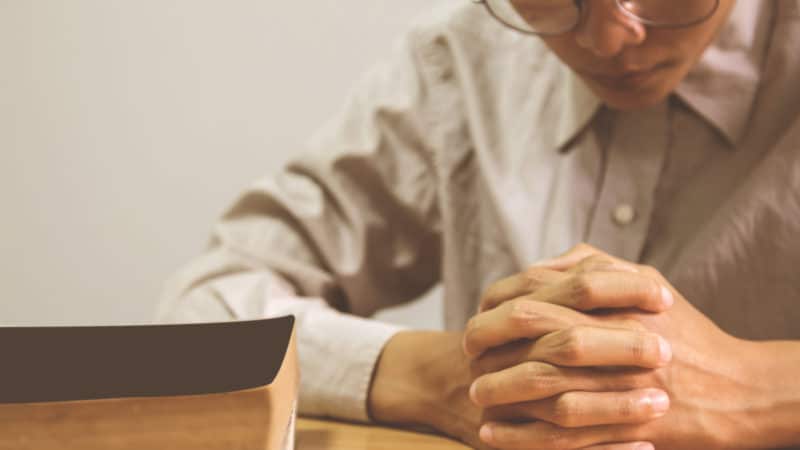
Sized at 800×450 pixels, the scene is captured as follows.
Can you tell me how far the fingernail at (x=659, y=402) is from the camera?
60 cm

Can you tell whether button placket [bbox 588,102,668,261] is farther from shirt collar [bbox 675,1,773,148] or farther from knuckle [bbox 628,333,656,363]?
knuckle [bbox 628,333,656,363]

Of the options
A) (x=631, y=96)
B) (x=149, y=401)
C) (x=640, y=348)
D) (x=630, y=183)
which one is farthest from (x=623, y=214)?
(x=149, y=401)

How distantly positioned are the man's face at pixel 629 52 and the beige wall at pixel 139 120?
2.98ft

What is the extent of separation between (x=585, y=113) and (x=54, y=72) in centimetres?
111

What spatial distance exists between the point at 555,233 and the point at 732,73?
0.27 meters

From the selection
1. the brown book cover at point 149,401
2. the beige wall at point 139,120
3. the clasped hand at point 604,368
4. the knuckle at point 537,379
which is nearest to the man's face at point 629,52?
the clasped hand at point 604,368

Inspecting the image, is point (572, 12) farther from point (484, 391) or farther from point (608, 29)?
point (484, 391)

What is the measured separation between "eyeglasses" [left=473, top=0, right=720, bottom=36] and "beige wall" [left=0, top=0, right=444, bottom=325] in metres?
0.89

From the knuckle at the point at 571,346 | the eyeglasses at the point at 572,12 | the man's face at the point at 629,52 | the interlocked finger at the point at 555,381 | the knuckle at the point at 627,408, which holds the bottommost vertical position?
the knuckle at the point at 627,408

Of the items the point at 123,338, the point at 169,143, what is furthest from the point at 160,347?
the point at 169,143

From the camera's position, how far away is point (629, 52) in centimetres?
77

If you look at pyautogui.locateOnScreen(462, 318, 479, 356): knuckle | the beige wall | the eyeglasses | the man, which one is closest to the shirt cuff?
the man

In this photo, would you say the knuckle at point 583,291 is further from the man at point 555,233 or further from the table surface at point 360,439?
the table surface at point 360,439

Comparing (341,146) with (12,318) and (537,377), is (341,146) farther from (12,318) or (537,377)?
(12,318)
